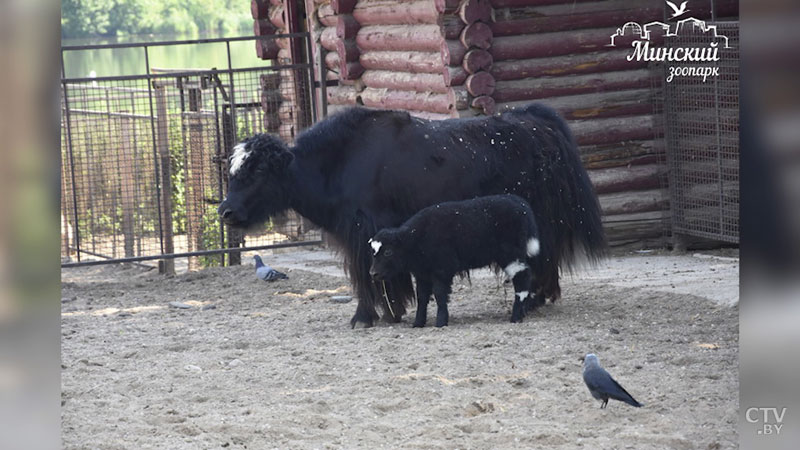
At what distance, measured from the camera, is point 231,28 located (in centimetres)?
5225

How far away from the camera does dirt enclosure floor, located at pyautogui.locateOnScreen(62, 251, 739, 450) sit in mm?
4453

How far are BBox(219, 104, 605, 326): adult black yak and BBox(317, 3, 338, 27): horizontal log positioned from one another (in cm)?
582

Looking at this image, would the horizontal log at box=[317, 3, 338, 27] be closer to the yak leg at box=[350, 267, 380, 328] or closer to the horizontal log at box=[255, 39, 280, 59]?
the horizontal log at box=[255, 39, 280, 59]

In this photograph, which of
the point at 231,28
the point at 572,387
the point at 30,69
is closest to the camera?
the point at 30,69

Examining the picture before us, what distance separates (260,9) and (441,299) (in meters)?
10.9

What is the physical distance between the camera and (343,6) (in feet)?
40.1

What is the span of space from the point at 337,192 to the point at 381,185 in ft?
1.13

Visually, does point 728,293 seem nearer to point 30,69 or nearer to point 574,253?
point 574,253

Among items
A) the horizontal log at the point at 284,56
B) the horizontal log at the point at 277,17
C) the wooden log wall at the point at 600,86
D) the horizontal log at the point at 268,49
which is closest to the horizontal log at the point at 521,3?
the wooden log wall at the point at 600,86

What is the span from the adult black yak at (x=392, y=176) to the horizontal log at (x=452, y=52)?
214 cm

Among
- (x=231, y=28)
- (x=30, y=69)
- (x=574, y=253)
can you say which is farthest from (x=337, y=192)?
(x=231, y=28)

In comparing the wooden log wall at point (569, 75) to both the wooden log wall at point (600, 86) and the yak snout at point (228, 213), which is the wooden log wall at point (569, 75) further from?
the yak snout at point (228, 213)

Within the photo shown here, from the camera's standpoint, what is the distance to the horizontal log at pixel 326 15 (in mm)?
12954

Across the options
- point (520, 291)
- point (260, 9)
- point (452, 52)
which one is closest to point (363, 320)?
point (520, 291)
